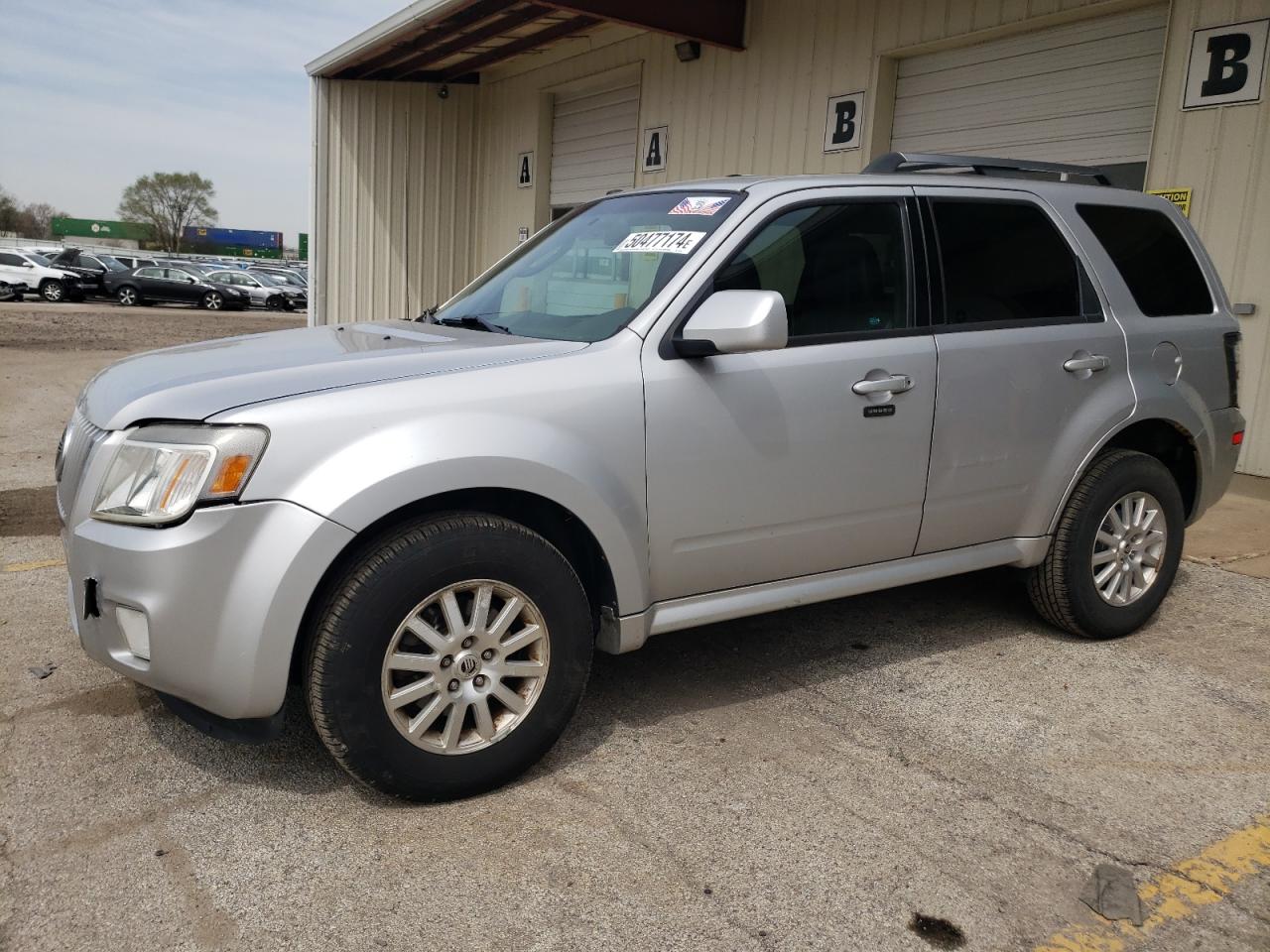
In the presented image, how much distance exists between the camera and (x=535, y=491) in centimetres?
303

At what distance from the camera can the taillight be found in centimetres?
468

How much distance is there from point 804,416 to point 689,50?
9.24 metres

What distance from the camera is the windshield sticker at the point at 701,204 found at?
364 centimetres

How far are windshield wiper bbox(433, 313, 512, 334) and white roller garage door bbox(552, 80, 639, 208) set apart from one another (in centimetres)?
946

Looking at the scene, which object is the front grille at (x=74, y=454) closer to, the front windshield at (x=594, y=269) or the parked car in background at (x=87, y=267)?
the front windshield at (x=594, y=269)

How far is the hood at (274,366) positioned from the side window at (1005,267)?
1.56m

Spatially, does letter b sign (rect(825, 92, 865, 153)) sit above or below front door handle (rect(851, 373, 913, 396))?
above

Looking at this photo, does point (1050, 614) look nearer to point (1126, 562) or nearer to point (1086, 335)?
point (1126, 562)

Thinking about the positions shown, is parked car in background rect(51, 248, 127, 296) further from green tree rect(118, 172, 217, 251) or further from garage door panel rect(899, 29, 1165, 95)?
green tree rect(118, 172, 217, 251)

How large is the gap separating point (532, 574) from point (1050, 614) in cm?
252

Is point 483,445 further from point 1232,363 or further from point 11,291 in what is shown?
point 11,291

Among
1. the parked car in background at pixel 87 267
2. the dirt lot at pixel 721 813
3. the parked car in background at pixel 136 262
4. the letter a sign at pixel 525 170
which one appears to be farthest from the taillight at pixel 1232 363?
the parked car in background at pixel 136 262

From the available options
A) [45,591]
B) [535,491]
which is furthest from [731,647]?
[45,591]

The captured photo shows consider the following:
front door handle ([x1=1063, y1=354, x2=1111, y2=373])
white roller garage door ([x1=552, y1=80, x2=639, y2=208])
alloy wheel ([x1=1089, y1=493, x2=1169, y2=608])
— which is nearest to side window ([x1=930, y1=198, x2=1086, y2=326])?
front door handle ([x1=1063, y1=354, x2=1111, y2=373])
